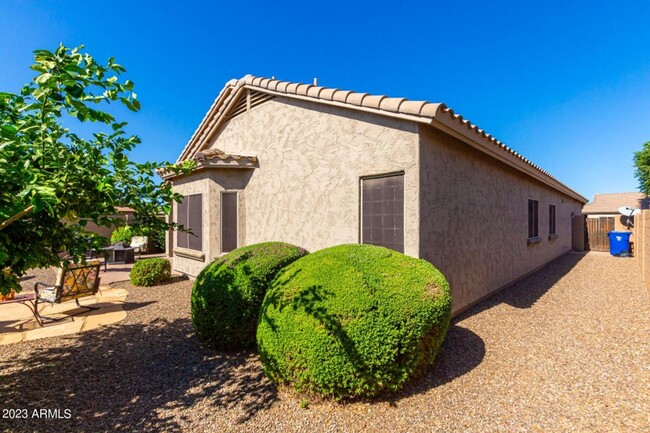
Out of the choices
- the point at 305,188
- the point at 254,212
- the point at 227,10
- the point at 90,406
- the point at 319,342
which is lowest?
the point at 90,406

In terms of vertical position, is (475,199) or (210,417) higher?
(475,199)

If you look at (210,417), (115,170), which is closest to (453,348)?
(210,417)

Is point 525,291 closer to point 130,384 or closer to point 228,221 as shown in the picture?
point 228,221

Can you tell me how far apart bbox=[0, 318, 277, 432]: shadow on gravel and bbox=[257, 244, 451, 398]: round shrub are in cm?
69

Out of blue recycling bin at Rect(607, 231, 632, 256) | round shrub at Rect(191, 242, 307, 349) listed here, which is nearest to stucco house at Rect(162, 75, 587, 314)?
round shrub at Rect(191, 242, 307, 349)

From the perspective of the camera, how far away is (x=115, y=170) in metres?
3.42

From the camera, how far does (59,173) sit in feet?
8.70

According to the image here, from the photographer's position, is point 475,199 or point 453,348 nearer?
point 453,348

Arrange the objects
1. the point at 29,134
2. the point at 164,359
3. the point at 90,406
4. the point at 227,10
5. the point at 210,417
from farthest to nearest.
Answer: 1. the point at 227,10
2. the point at 164,359
3. the point at 90,406
4. the point at 210,417
5. the point at 29,134

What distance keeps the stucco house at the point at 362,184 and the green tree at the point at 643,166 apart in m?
27.1

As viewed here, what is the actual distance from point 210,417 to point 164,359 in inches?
73.6

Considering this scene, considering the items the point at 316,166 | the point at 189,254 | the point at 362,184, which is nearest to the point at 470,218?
the point at 362,184

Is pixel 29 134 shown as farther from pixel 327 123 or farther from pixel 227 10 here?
pixel 227 10

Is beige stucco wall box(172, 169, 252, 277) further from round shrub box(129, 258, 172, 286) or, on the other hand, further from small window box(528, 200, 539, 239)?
small window box(528, 200, 539, 239)
